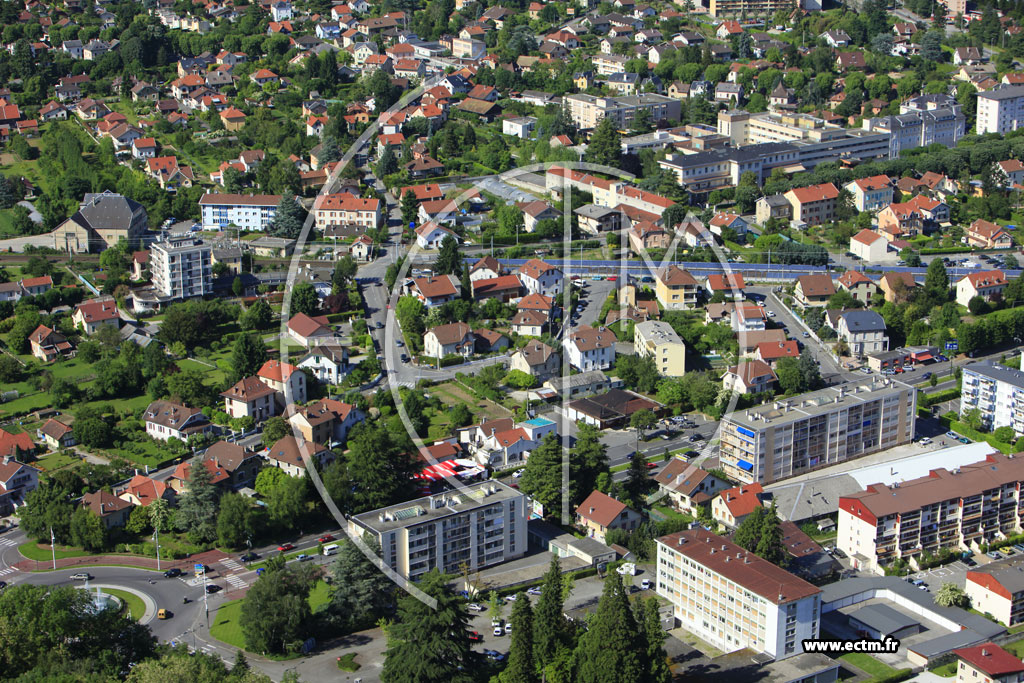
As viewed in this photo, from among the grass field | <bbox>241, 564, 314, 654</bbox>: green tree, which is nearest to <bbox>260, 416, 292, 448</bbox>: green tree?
the grass field

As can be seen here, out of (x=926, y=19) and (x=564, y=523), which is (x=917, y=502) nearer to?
(x=564, y=523)

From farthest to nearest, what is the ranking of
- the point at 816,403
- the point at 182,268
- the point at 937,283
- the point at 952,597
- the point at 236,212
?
the point at 236,212, the point at 182,268, the point at 937,283, the point at 816,403, the point at 952,597

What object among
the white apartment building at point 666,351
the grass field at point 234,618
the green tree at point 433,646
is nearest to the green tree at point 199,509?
the grass field at point 234,618

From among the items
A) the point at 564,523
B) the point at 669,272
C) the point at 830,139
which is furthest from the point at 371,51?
the point at 564,523

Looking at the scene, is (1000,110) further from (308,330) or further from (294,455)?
(294,455)

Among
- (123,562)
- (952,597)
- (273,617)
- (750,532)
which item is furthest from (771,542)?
(123,562)

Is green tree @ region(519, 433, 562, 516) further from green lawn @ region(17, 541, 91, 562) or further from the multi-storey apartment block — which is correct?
green lawn @ region(17, 541, 91, 562)
